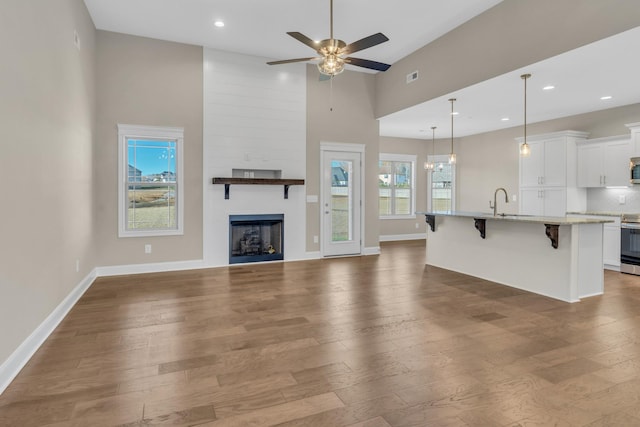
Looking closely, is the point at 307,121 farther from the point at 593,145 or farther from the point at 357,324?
the point at 593,145

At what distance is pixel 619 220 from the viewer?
595 centimetres

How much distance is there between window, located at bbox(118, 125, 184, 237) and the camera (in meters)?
5.70

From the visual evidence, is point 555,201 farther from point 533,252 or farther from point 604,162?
point 533,252

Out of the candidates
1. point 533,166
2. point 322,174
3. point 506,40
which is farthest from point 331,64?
point 533,166

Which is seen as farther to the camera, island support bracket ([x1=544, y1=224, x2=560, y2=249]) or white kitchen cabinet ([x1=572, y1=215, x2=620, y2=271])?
white kitchen cabinet ([x1=572, y1=215, x2=620, y2=271])

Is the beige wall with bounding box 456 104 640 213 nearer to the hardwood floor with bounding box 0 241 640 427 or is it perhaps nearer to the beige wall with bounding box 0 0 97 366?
the hardwood floor with bounding box 0 241 640 427

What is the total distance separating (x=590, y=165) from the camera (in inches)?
272

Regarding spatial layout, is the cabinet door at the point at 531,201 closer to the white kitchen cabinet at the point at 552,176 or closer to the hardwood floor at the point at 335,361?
the white kitchen cabinet at the point at 552,176

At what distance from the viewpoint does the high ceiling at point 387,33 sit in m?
4.64

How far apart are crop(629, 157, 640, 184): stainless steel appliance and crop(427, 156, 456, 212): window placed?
4415mm

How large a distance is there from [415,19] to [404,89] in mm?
1626

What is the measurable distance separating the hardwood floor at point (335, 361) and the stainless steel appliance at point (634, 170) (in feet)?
8.53

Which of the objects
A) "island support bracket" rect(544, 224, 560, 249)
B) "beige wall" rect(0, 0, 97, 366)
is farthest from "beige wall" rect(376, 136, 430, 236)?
"beige wall" rect(0, 0, 97, 366)

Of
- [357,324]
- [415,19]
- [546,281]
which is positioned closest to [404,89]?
[415,19]
